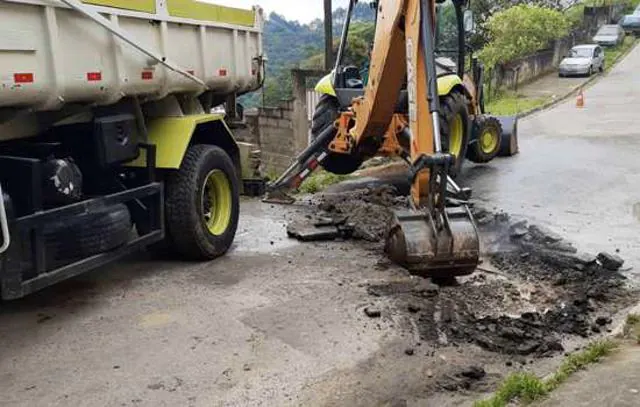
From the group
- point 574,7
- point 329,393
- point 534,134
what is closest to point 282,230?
point 329,393

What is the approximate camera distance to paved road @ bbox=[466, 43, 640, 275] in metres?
8.39

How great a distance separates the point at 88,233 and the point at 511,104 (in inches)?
800

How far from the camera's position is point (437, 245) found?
19.5 feet

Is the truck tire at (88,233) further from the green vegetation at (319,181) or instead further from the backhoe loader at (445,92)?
the green vegetation at (319,181)

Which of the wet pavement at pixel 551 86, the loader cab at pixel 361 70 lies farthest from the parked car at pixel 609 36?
the loader cab at pixel 361 70

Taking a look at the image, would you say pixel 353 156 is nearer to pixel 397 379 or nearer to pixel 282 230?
pixel 282 230

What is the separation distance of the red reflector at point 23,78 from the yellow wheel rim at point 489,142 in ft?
30.4

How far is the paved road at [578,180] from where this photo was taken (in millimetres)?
8391

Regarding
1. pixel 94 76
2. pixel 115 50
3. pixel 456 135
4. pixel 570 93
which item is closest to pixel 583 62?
pixel 570 93

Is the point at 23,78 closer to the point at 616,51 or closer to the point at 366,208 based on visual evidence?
the point at 366,208

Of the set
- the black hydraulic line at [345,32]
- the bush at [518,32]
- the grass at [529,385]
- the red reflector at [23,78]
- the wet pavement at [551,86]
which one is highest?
the bush at [518,32]

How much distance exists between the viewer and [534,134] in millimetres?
16766

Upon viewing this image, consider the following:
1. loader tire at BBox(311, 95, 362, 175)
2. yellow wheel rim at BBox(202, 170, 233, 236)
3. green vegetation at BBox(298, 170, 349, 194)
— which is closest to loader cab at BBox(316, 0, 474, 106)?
loader tire at BBox(311, 95, 362, 175)

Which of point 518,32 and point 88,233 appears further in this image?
point 518,32
